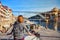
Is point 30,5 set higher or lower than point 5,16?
higher

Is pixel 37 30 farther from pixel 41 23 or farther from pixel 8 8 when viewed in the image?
pixel 8 8

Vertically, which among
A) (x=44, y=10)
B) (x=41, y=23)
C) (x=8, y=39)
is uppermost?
(x=44, y=10)

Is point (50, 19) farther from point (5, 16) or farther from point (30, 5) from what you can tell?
point (5, 16)

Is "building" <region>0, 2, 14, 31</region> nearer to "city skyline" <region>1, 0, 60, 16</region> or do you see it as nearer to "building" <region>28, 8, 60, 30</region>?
"city skyline" <region>1, 0, 60, 16</region>

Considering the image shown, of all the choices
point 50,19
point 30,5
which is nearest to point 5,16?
point 30,5

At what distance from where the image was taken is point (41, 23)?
9.32 feet

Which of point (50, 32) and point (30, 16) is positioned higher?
point (30, 16)

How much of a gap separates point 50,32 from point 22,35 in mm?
491

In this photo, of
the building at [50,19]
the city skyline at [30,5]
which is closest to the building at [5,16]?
the city skyline at [30,5]

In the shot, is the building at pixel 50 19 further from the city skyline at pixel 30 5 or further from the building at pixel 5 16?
the building at pixel 5 16

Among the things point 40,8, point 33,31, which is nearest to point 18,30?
point 33,31

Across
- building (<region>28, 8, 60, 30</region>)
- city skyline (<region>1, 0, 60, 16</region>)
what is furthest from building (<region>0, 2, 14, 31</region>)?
building (<region>28, 8, 60, 30</region>)

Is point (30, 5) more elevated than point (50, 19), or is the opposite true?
point (30, 5)

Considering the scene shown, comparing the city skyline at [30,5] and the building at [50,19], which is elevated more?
the city skyline at [30,5]
